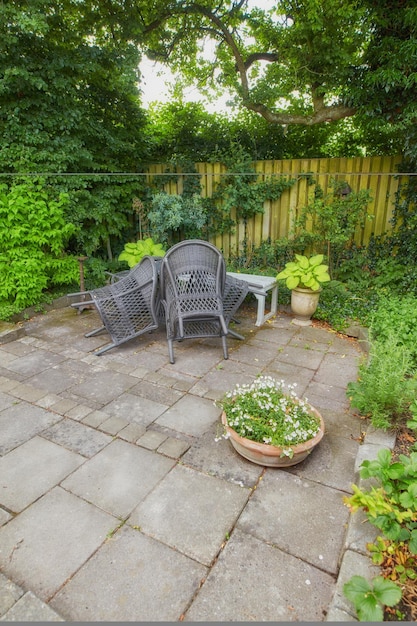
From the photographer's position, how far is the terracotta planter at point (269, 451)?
189 centimetres

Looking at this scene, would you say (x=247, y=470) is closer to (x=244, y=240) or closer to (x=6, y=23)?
(x=244, y=240)

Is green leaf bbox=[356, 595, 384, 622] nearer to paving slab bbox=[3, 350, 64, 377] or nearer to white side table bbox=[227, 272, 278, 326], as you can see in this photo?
paving slab bbox=[3, 350, 64, 377]

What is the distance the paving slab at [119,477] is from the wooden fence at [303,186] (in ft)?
12.0

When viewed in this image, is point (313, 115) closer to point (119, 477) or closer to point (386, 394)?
Answer: point (386, 394)

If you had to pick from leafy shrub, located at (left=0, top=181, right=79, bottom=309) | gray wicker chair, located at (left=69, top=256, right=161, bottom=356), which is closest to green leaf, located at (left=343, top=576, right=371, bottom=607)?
gray wicker chair, located at (left=69, top=256, right=161, bottom=356)

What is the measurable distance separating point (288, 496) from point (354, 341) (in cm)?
238

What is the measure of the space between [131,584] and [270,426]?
0.97 m

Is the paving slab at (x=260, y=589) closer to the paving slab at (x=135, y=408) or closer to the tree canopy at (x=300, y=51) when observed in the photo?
the paving slab at (x=135, y=408)

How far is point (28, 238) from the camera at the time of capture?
13.6 feet

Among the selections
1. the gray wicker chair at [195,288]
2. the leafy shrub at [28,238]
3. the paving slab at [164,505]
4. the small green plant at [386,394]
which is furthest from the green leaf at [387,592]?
the leafy shrub at [28,238]

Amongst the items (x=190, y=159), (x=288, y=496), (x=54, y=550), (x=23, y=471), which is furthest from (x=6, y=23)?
(x=288, y=496)

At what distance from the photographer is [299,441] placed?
191cm

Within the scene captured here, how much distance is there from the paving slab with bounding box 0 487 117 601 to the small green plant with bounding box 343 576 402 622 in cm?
101

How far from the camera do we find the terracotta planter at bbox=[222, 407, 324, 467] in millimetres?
1893
